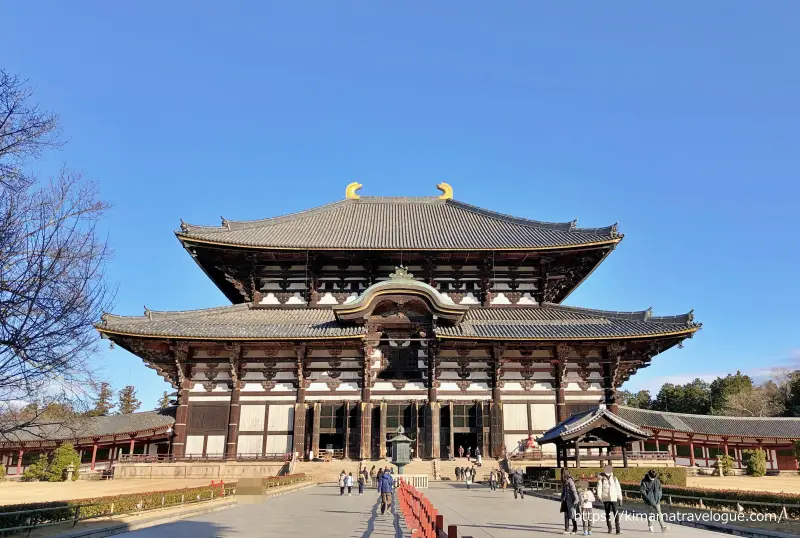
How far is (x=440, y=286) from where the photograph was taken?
36844mm

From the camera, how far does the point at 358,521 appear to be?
1445 cm

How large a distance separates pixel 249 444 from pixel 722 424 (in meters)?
37.6

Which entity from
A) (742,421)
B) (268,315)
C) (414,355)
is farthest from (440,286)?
(742,421)

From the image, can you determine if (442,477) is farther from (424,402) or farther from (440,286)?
(440,286)

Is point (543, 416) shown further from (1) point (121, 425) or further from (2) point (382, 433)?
(1) point (121, 425)

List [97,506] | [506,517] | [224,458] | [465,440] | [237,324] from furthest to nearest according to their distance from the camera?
[465,440] < [237,324] < [224,458] < [506,517] < [97,506]

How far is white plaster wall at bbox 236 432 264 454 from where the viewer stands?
31297mm

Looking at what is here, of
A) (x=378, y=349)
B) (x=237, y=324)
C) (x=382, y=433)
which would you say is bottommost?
(x=382, y=433)

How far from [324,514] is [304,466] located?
13981 mm

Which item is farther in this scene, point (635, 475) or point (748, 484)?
point (748, 484)

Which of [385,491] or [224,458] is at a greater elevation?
[385,491]

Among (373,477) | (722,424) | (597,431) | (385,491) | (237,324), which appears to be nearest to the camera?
(385,491)

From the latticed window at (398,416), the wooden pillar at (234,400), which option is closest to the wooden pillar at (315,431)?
the wooden pillar at (234,400)

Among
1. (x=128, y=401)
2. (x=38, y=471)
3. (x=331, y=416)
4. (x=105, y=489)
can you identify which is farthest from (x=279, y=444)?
(x=128, y=401)
